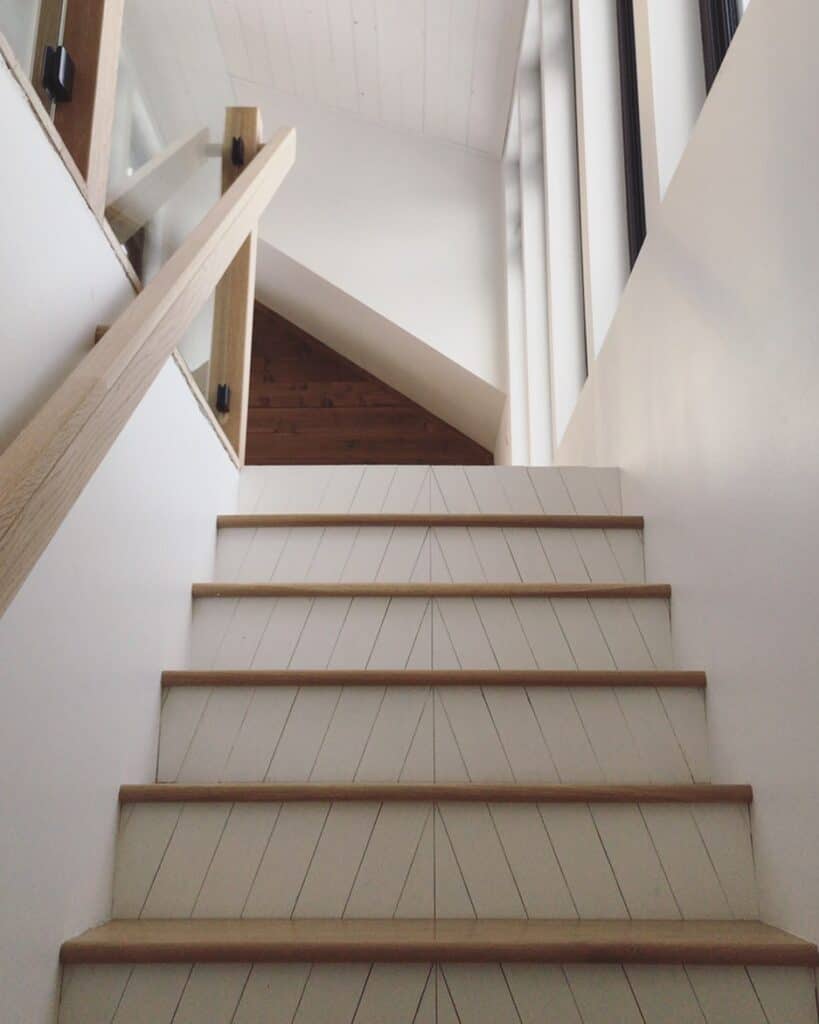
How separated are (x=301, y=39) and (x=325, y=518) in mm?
4047

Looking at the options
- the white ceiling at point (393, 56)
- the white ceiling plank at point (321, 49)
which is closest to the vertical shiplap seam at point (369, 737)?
the white ceiling at point (393, 56)

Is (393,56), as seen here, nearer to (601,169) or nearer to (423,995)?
(601,169)

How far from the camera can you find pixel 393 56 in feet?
17.6

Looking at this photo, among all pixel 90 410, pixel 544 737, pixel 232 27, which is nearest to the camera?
pixel 90 410

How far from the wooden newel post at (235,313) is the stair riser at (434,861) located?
125 cm

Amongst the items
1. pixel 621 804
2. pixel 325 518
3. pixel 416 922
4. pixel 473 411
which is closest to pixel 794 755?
pixel 621 804

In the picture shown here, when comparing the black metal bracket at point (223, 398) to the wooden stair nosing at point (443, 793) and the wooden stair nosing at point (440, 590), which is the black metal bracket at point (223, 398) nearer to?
the wooden stair nosing at point (440, 590)

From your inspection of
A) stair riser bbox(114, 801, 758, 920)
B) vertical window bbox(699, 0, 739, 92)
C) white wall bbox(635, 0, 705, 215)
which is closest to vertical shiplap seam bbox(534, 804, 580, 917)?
stair riser bbox(114, 801, 758, 920)

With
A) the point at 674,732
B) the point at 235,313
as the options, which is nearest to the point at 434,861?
the point at 674,732

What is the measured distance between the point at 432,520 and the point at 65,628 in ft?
3.71

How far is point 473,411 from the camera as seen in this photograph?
Answer: 6.29 meters

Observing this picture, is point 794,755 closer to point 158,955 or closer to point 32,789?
point 158,955

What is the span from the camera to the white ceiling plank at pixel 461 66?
16.1 feet

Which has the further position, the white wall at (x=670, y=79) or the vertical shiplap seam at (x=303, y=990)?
the white wall at (x=670, y=79)
